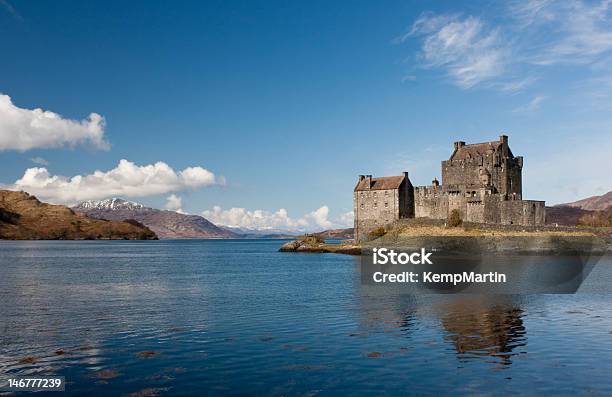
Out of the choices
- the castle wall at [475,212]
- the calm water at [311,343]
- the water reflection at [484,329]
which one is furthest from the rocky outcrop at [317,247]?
the water reflection at [484,329]

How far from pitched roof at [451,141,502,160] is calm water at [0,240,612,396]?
196ft

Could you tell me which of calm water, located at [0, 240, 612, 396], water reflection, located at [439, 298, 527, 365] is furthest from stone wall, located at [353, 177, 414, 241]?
water reflection, located at [439, 298, 527, 365]

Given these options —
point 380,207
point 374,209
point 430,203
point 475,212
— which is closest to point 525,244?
point 475,212

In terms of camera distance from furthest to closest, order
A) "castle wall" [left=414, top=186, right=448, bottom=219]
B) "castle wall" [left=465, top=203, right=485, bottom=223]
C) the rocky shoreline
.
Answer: "castle wall" [left=414, top=186, right=448, bottom=219], "castle wall" [left=465, top=203, right=485, bottom=223], the rocky shoreline

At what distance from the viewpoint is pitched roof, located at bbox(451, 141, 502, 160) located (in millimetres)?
95312

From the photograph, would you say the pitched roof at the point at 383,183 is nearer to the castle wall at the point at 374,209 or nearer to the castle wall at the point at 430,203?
the castle wall at the point at 374,209

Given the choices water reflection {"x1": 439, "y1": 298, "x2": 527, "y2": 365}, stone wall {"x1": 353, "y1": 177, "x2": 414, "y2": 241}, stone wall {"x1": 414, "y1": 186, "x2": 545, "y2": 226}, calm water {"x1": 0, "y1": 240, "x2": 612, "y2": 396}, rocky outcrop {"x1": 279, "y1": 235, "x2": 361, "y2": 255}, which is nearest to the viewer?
calm water {"x1": 0, "y1": 240, "x2": 612, "y2": 396}

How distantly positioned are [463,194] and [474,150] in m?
9.14

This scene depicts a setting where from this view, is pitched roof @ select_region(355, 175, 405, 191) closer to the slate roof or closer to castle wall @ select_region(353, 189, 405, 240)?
castle wall @ select_region(353, 189, 405, 240)

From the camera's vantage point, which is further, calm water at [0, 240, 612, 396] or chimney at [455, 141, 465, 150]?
chimney at [455, 141, 465, 150]

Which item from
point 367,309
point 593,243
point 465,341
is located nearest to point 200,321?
point 367,309

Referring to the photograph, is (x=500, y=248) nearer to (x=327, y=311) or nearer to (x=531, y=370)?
(x=327, y=311)

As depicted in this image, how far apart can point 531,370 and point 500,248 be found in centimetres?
6588

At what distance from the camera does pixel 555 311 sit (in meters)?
31.5
